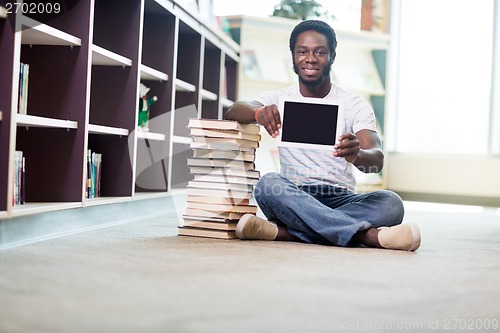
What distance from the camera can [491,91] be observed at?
600cm

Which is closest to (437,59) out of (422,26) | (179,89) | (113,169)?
(422,26)

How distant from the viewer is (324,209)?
2.37m

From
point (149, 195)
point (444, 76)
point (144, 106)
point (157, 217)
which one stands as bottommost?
point (157, 217)

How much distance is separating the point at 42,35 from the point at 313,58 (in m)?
0.97

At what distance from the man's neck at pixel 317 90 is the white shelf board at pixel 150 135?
855 mm

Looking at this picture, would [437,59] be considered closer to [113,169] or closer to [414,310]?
[113,169]

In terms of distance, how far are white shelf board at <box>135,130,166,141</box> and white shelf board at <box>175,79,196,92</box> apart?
0.36 metres

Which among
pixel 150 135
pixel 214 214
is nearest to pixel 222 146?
pixel 214 214

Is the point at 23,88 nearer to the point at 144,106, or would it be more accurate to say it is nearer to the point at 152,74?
the point at 152,74

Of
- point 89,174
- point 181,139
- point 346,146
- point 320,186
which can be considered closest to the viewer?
point 346,146

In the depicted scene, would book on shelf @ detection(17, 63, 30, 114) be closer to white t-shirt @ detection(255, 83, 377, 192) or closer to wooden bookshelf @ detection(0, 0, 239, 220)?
wooden bookshelf @ detection(0, 0, 239, 220)

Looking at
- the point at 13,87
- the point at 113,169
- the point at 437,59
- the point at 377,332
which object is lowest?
the point at 377,332

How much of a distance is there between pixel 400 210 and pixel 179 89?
1.94m

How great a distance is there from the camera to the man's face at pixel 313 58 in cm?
252
